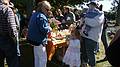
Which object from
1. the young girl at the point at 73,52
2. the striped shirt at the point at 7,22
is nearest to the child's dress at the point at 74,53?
the young girl at the point at 73,52

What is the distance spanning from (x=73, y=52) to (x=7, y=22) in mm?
2090

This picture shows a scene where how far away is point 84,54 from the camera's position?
9945 millimetres

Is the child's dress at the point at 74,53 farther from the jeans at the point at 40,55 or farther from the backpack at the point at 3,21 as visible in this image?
the backpack at the point at 3,21

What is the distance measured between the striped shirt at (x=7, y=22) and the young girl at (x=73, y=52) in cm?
188

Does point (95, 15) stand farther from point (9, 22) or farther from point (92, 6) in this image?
point (9, 22)

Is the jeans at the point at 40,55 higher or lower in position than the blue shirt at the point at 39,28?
lower

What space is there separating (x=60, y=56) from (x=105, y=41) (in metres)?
1.94

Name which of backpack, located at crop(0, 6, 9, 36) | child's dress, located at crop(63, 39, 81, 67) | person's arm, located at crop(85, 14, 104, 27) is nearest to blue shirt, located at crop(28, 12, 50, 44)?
backpack, located at crop(0, 6, 9, 36)

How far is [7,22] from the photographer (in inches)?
314

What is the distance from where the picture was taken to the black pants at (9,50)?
809cm

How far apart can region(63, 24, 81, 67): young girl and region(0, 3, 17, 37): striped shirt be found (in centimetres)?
188

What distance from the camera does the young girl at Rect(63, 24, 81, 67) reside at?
9.48 metres

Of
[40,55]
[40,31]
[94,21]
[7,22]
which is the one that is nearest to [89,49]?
[94,21]

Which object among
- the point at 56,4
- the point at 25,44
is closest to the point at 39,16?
the point at 25,44
